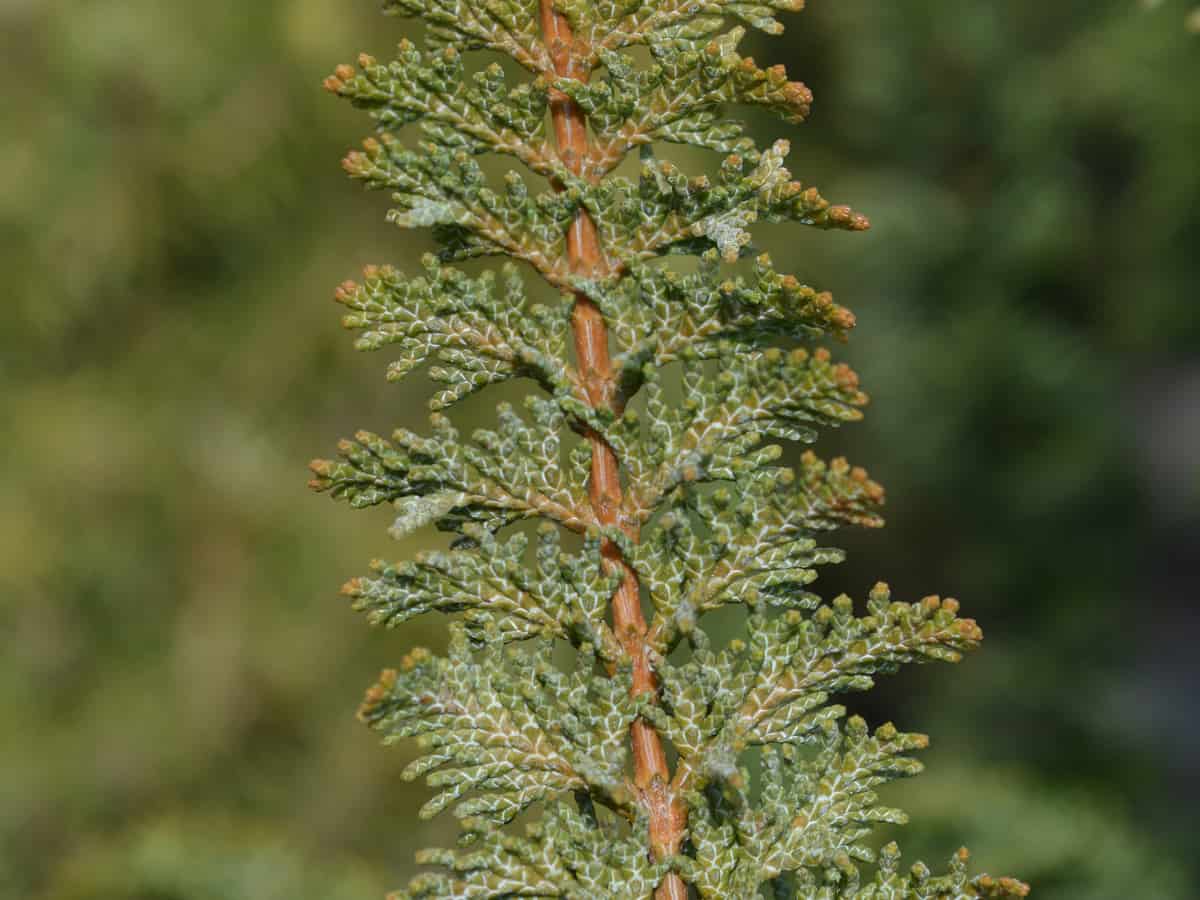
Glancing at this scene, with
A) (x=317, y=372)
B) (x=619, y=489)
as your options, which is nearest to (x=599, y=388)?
(x=619, y=489)

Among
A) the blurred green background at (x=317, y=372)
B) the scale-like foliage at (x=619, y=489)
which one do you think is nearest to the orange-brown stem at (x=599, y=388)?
the scale-like foliage at (x=619, y=489)

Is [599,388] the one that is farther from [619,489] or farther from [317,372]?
[317,372]

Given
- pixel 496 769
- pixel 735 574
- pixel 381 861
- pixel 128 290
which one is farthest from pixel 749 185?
pixel 128 290

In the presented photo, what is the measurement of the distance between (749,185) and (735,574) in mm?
255

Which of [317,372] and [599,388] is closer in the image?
[599,388]

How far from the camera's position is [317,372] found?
3.70m

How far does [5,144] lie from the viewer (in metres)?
3.68

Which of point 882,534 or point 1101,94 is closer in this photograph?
point 1101,94

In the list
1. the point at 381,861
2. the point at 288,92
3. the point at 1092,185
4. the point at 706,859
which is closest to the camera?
the point at 706,859

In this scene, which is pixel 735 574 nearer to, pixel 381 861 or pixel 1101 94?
pixel 381 861

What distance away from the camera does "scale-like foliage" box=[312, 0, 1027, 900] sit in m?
0.77

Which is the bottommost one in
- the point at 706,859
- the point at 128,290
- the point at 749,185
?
the point at 706,859

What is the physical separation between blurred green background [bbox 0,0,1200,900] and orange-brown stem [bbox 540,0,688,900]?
2.48 metres

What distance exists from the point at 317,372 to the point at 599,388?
2.99 meters
